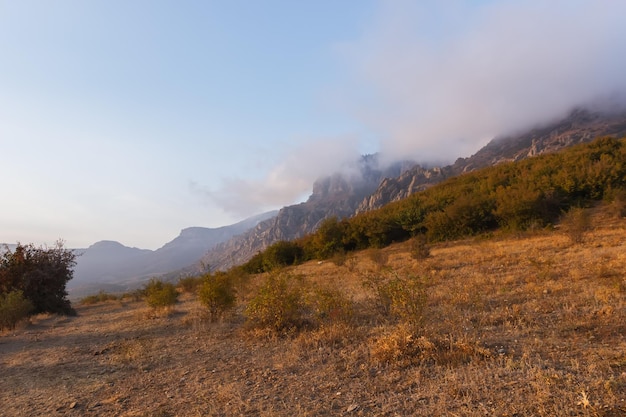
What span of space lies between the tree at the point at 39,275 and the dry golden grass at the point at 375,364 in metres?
8.39

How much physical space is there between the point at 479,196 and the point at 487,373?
1213 inches

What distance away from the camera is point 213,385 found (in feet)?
17.3

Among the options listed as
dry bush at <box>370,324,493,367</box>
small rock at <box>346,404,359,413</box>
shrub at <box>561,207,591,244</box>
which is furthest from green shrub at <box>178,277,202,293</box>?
Result: shrub at <box>561,207,591,244</box>

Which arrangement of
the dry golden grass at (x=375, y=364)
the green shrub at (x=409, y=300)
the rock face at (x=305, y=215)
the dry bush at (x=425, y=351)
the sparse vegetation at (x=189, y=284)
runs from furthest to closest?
1. the rock face at (x=305, y=215)
2. the sparse vegetation at (x=189, y=284)
3. the green shrub at (x=409, y=300)
4. the dry bush at (x=425, y=351)
5. the dry golden grass at (x=375, y=364)

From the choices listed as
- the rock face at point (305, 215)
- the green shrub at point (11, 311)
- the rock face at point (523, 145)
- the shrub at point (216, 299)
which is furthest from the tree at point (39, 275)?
the rock face at point (305, 215)

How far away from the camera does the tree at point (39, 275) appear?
16906mm

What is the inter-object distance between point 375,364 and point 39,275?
18997mm

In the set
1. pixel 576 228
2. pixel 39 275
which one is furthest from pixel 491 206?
pixel 39 275

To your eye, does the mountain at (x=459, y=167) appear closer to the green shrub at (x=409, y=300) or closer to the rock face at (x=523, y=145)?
the rock face at (x=523, y=145)

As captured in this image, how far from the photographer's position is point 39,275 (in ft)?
57.3

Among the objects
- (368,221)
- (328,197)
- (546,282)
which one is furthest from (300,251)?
(328,197)

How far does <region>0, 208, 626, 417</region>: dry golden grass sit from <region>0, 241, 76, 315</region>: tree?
8392 mm

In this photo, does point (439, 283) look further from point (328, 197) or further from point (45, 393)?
point (328, 197)

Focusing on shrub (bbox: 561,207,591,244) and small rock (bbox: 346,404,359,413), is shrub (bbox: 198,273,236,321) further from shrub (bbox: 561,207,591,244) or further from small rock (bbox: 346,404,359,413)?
shrub (bbox: 561,207,591,244)
